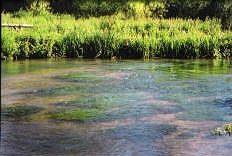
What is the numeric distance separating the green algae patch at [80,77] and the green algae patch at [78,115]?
129 inches

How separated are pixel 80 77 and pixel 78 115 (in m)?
4.20

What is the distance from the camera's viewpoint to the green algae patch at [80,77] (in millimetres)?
11836

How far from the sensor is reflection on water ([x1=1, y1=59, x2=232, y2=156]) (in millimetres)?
6355

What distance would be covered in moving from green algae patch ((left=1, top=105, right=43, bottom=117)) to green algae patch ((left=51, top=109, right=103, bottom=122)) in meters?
0.42

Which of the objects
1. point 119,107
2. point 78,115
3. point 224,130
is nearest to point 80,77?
point 119,107

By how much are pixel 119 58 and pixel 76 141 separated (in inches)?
415

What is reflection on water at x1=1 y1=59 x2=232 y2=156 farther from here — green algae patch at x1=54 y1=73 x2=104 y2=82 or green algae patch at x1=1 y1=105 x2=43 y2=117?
green algae patch at x1=1 y1=105 x2=43 y2=117

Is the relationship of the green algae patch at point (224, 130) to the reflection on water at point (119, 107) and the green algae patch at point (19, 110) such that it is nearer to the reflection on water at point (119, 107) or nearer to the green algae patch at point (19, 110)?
the reflection on water at point (119, 107)

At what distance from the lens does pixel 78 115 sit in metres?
8.20

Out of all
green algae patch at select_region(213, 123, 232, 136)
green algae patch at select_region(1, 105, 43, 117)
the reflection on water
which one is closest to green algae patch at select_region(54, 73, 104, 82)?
the reflection on water

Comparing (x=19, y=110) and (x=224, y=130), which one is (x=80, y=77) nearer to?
Answer: (x=19, y=110)

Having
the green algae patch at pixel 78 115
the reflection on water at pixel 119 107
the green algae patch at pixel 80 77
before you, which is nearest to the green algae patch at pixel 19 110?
the reflection on water at pixel 119 107

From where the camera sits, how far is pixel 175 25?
2256 cm

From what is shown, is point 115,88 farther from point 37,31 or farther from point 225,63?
point 37,31
